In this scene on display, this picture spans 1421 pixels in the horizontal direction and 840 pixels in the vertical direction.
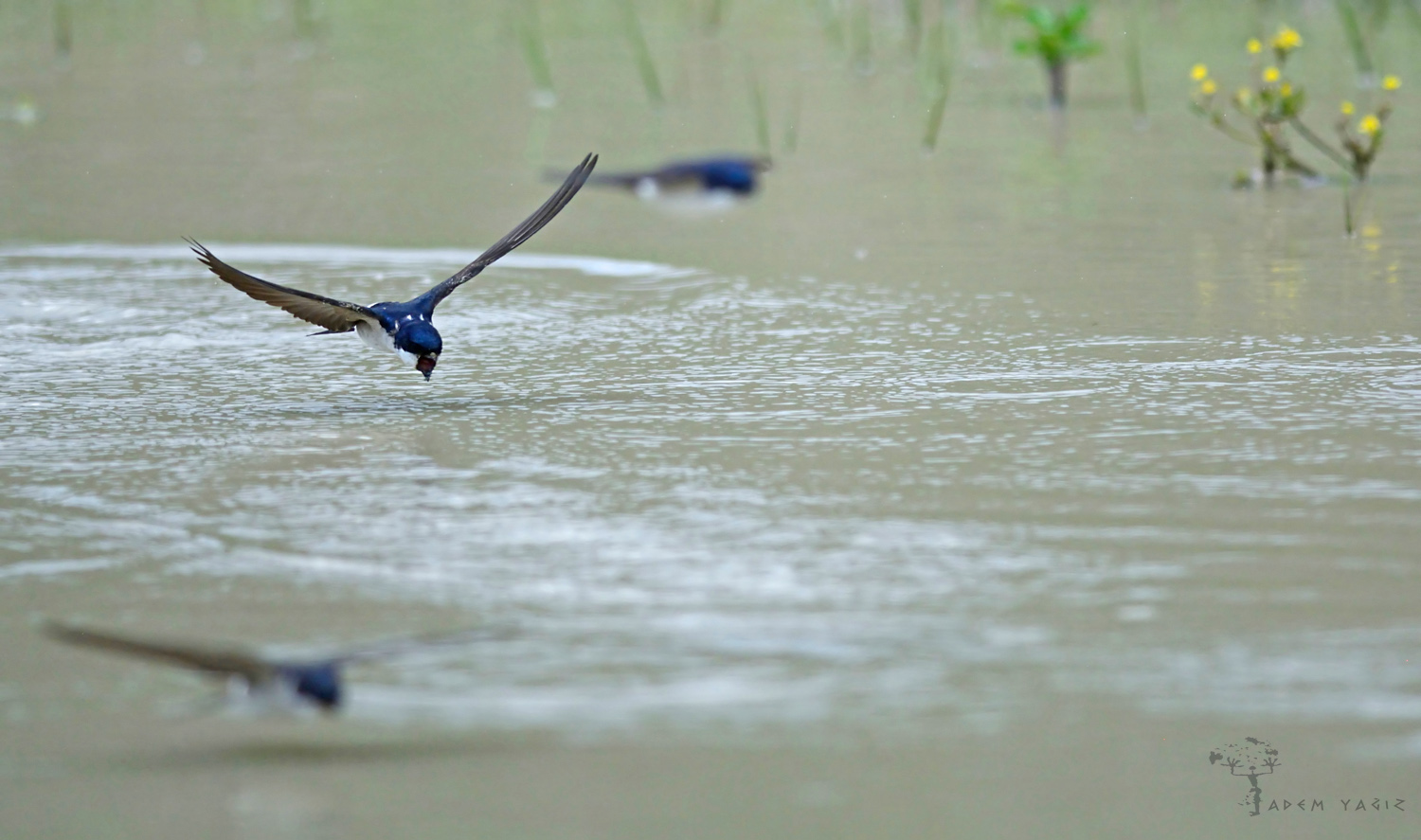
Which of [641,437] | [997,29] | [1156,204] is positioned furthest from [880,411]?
[997,29]

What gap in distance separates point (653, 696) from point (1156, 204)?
14.1ft

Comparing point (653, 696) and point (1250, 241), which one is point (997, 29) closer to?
point (1250, 241)

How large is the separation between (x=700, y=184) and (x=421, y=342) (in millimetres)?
2837

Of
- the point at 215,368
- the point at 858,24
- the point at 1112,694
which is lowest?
the point at 1112,694

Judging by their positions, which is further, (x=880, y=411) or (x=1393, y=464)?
(x=880, y=411)

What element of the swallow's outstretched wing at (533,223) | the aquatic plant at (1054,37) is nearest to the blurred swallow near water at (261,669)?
the swallow's outstretched wing at (533,223)

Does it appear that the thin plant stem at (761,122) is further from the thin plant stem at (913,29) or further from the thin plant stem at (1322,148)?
the thin plant stem at (1322,148)

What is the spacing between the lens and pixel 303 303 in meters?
4.11

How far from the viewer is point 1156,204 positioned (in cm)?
644

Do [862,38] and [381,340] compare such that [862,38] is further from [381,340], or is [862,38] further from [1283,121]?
[381,340]

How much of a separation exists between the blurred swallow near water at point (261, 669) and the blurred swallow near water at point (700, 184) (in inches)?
166

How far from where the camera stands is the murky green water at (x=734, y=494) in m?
2.35

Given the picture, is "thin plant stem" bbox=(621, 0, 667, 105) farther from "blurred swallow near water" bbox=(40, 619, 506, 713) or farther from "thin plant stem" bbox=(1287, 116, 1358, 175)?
"blurred swallow near water" bbox=(40, 619, 506, 713)

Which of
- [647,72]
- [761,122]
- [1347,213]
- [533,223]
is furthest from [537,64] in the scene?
[533,223]
